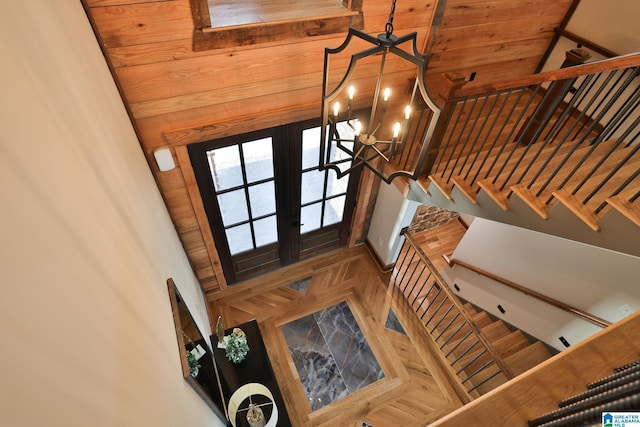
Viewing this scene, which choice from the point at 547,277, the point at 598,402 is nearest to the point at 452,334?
the point at 547,277

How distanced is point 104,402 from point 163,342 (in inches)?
34.7

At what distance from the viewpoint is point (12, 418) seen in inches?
24.4

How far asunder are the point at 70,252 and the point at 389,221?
3.53 m

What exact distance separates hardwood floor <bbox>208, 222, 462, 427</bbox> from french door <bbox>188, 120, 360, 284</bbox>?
26 centimetres

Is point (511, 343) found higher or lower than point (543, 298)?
lower

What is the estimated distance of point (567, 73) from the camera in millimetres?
1964

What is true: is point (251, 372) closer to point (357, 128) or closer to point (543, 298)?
point (357, 128)

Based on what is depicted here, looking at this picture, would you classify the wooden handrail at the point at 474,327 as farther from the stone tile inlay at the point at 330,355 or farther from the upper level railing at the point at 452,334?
the stone tile inlay at the point at 330,355

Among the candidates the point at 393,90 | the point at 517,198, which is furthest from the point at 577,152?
the point at 393,90

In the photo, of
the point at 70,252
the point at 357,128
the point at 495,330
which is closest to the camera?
the point at 70,252

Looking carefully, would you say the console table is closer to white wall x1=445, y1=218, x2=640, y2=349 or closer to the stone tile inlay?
the stone tile inlay

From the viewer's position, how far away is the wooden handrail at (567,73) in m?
1.68

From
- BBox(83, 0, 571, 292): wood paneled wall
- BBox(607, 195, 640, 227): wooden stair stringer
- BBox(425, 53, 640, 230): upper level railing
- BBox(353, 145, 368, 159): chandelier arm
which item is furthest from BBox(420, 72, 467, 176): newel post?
BBox(607, 195, 640, 227): wooden stair stringer

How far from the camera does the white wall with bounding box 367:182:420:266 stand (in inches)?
153
